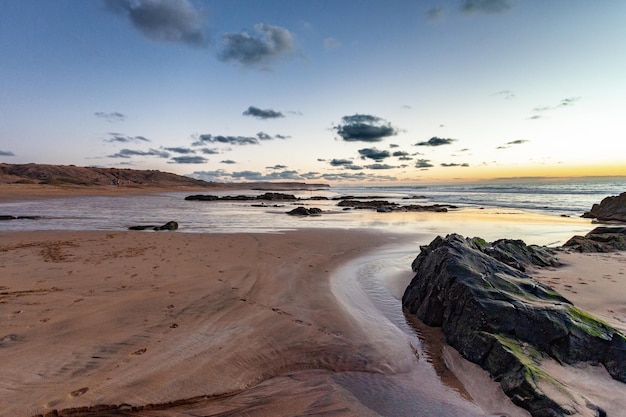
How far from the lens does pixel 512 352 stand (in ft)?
13.4

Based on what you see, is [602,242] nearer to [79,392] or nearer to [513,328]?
[513,328]

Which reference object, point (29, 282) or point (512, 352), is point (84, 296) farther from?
point (512, 352)

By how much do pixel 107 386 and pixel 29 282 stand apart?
5469mm

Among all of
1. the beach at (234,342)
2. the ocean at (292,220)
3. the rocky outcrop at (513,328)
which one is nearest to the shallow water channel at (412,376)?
the beach at (234,342)

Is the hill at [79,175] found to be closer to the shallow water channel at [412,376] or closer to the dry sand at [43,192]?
the dry sand at [43,192]

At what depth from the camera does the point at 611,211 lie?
80.8 feet

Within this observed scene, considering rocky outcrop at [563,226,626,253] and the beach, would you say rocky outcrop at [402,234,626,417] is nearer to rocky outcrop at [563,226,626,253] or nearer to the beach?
the beach

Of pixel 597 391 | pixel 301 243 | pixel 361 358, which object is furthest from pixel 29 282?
pixel 597 391

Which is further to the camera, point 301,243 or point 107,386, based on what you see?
point 301,243

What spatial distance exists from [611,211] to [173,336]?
3302 centimetres

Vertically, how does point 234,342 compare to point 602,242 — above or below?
below

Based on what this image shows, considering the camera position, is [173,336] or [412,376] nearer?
[412,376]

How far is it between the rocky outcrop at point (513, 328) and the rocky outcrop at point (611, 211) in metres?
26.2

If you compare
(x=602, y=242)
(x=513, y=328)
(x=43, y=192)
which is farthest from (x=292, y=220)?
(x=43, y=192)
